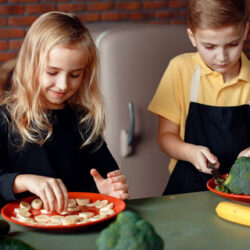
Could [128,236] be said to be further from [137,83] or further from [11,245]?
[137,83]

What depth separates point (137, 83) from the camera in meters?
2.70

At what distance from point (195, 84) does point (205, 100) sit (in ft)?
0.24

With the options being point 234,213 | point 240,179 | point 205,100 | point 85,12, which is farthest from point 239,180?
point 85,12

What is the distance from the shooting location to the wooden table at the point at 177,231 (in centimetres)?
114

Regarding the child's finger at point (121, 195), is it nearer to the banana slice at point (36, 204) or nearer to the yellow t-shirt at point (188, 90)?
the banana slice at point (36, 204)

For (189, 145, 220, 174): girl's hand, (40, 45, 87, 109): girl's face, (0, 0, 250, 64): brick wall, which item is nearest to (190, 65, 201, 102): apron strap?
(189, 145, 220, 174): girl's hand

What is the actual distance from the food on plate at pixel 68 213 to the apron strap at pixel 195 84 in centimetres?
74

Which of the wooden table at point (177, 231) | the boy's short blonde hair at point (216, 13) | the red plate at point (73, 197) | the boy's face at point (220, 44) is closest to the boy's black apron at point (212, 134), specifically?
the boy's face at point (220, 44)

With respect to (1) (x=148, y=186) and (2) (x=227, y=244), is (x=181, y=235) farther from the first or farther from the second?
(1) (x=148, y=186)

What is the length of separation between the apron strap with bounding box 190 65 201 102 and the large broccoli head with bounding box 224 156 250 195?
0.55 meters

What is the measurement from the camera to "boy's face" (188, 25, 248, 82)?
1.78 meters

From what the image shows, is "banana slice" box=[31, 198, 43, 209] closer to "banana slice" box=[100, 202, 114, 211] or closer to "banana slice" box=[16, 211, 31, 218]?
"banana slice" box=[16, 211, 31, 218]

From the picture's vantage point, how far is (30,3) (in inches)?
140

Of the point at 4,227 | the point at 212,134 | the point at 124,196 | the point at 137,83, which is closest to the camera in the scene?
the point at 4,227
